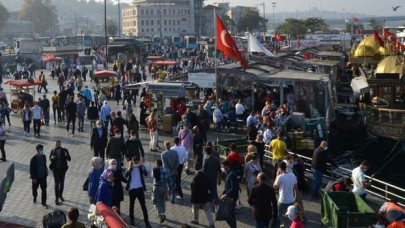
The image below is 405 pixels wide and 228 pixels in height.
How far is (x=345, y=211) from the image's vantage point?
34.9 ft

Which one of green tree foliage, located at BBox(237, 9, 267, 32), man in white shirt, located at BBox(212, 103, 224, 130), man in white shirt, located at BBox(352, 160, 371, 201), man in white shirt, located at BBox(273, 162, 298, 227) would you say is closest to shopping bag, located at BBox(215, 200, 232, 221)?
man in white shirt, located at BBox(273, 162, 298, 227)

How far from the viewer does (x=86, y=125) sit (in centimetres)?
2425

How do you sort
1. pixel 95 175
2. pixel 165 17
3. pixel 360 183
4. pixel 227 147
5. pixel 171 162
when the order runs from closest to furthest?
pixel 95 175, pixel 360 183, pixel 171 162, pixel 227 147, pixel 165 17

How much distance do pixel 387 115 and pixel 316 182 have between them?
10.7m

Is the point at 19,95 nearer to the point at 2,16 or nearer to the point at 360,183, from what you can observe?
the point at 360,183

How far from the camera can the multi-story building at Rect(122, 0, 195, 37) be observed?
146 metres

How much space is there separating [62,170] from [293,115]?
10.3 m

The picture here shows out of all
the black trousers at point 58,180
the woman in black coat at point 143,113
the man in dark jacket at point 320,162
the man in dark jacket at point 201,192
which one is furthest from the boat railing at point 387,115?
the black trousers at point 58,180

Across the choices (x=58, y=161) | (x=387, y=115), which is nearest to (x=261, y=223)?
(x=58, y=161)

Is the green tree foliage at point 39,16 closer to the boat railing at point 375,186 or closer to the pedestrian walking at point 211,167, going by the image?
the boat railing at point 375,186

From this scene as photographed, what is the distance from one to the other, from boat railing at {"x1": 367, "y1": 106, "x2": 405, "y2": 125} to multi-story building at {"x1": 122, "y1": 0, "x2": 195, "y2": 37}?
12275 cm

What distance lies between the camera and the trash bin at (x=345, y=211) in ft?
32.7

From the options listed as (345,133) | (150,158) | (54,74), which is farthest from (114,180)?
(54,74)

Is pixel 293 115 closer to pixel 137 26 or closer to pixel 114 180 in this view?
pixel 114 180
